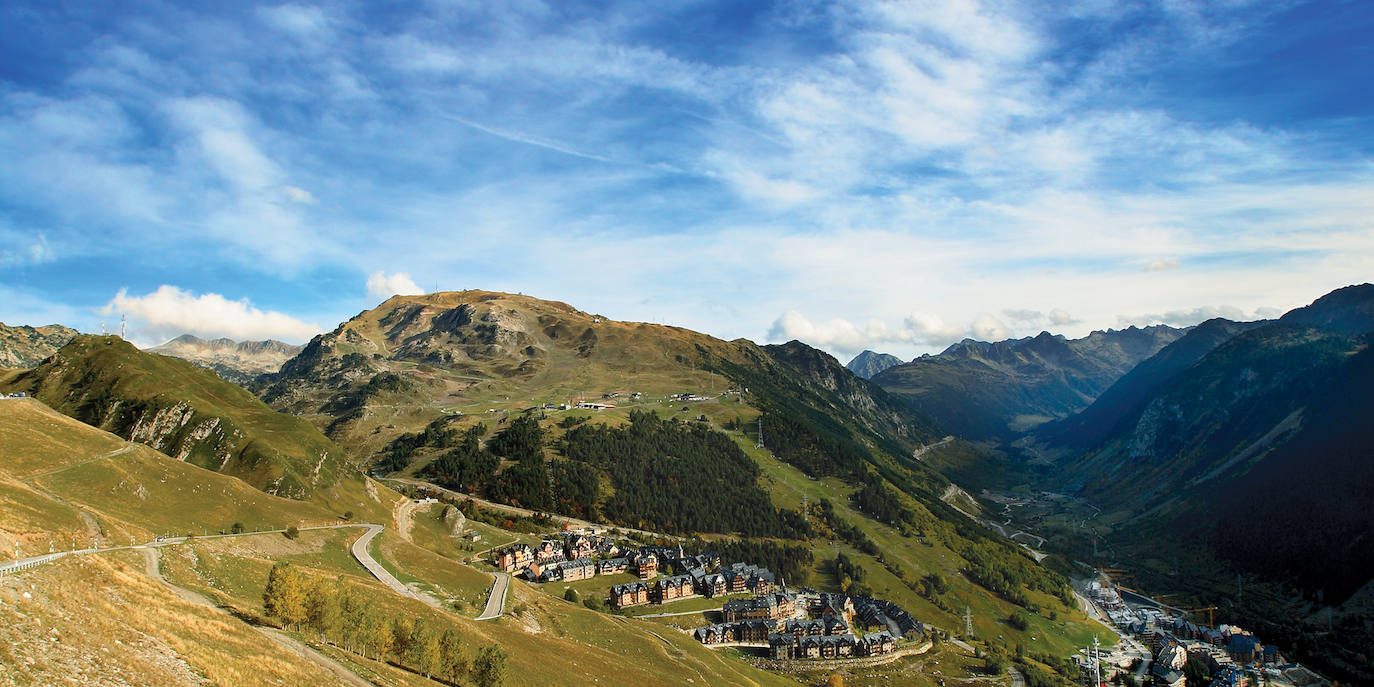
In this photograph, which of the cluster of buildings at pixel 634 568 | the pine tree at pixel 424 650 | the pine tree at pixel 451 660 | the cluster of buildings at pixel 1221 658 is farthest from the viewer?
the cluster of buildings at pixel 1221 658

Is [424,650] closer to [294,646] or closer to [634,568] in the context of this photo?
[294,646]

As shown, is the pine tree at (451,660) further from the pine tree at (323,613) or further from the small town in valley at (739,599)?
the small town in valley at (739,599)

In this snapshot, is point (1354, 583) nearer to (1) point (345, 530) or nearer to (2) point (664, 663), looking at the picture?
(2) point (664, 663)

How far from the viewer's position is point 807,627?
144375 millimetres

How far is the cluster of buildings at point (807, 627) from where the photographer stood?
13738 cm

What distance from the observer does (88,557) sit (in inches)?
1902

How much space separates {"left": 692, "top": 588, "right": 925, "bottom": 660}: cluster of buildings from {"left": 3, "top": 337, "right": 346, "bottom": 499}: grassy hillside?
9064 centimetres

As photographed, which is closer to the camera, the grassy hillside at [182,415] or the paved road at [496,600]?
the paved road at [496,600]

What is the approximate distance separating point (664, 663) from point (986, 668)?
88.4 m

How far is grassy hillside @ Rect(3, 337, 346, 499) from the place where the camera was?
137500 mm

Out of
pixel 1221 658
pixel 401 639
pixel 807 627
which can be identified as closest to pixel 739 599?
pixel 807 627

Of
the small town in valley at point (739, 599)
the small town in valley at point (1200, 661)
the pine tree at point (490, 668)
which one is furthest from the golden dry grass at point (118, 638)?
the small town in valley at point (1200, 661)

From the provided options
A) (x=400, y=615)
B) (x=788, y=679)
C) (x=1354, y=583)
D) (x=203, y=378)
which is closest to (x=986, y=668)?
(x=788, y=679)

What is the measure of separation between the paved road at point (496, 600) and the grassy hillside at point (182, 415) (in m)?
50.3
